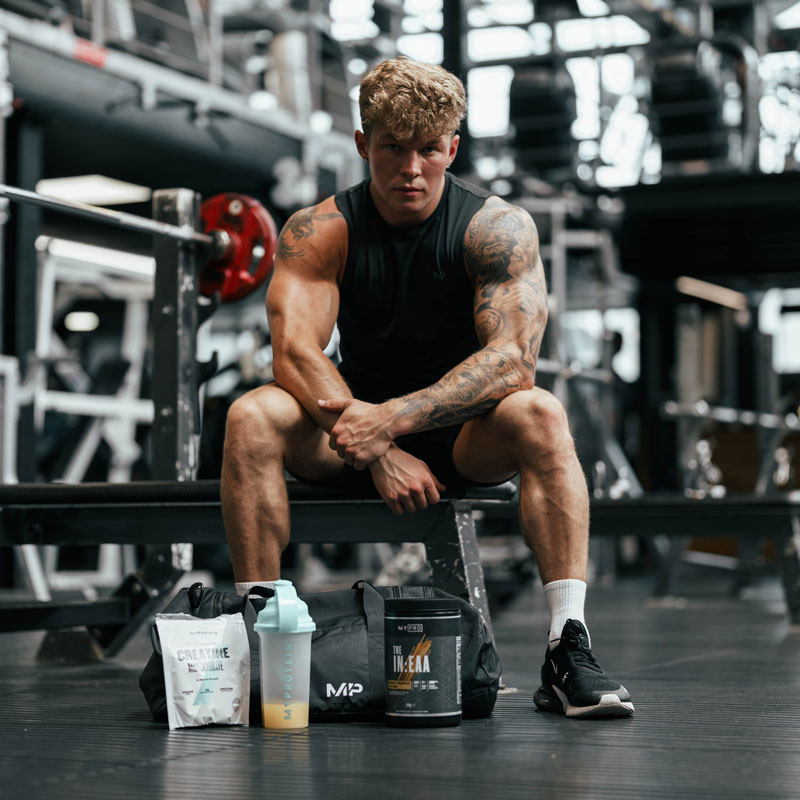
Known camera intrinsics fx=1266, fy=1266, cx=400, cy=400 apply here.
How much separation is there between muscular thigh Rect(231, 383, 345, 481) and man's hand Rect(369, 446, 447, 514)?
0.10 metres

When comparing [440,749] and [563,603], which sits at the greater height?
[563,603]

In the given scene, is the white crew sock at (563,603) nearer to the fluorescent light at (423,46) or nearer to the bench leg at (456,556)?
the bench leg at (456,556)

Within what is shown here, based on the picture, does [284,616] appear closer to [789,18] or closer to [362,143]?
[362,143]

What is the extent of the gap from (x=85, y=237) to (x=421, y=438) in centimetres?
525

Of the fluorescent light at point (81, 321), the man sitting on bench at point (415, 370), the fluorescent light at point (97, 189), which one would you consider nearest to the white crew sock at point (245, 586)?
the man sitting on bench at point (415, 370)

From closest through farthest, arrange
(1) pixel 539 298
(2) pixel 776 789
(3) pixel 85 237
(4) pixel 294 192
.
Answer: (2) pixel 776 789 < (1) pixel 539 298 < (4) pixel 294 192 < (3) pixel 85 237

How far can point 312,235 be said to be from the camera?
193 centimetres

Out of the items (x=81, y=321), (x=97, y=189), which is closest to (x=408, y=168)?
(x=97, y=189)

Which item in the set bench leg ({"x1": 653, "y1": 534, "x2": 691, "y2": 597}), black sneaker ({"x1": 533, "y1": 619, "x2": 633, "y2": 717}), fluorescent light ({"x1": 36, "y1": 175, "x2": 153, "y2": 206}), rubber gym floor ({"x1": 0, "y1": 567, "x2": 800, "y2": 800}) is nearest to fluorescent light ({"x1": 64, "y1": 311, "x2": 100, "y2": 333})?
fluorescent light ({"x1": 36, "y1": 175, "x2": 153, "y2": 206})

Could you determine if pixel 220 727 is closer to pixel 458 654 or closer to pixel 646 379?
pixel 458 654

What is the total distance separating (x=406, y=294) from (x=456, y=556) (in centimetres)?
40

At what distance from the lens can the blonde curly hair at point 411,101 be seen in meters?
1.76

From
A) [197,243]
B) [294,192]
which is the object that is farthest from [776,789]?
[294,192]

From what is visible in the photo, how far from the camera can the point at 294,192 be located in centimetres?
531
